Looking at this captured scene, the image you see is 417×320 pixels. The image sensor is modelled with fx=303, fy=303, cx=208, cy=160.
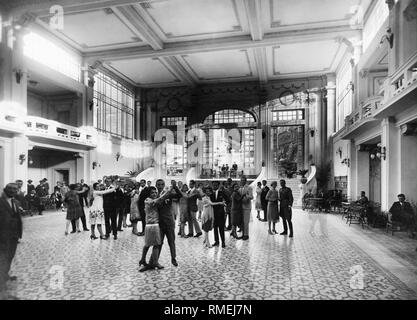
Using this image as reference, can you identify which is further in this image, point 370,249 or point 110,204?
point 110,204

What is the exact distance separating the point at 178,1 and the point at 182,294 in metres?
10.9

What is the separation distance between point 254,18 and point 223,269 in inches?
430

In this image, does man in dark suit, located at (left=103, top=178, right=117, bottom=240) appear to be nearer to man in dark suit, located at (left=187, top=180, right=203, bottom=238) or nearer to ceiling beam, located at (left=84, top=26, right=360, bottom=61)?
man in dark suit, located at (left=187, top=180, right=203, bottom=238)

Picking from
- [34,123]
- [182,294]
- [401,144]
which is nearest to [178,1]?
[34,123]

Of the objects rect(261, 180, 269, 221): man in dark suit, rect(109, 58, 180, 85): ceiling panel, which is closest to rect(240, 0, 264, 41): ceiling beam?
rect(109, 58, 180, 85): ceiling panel

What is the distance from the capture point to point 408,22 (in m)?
8.98

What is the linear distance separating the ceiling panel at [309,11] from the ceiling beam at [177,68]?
20.8 feet

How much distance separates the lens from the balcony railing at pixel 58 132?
41.4 ft

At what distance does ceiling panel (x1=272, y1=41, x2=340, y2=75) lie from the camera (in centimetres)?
1557

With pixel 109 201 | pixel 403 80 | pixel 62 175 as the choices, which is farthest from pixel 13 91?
pixel 403 80

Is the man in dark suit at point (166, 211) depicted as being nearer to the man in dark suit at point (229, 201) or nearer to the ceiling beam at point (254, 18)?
the man in dark suit at point (229, 201)

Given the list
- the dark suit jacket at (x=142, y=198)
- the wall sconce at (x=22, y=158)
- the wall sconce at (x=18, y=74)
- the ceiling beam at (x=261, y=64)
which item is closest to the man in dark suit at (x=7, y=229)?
the dark suit jacket at (x=142, y=198)

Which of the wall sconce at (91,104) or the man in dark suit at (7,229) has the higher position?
the wall sconce at (91,104)

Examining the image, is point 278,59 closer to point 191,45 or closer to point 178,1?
point 191,45
